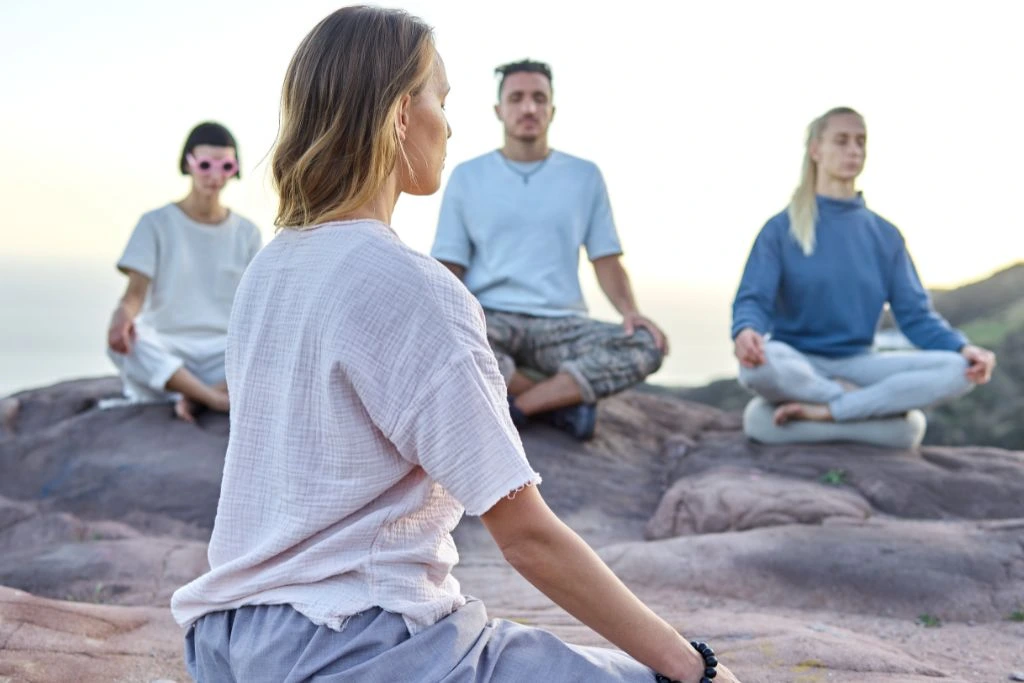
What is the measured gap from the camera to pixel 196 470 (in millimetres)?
5660

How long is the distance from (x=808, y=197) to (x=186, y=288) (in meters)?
3.49

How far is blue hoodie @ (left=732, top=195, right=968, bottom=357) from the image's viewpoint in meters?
6.29

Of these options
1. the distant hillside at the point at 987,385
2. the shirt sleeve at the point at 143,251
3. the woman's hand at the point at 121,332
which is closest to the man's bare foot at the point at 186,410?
the woman's hand at the point at 121,332

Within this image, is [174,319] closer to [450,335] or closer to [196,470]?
[196,470]

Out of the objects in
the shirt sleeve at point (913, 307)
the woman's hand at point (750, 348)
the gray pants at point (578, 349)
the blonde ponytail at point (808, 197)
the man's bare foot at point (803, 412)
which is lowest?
the man's bare foot at point (803, 412)

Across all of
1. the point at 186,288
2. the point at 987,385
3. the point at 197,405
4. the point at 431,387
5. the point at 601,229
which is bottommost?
the point at 987,385

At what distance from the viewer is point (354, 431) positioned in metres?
1.63

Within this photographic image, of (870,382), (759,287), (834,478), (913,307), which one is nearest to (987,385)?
(913,307)

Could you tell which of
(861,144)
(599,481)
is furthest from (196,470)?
(861,144)

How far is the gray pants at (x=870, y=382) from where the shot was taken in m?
6.06

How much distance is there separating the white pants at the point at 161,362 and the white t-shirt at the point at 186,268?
97 mm

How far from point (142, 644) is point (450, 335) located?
196 cm

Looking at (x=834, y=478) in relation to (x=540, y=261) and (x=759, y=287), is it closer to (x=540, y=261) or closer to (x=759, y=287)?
(x=759, y=287)

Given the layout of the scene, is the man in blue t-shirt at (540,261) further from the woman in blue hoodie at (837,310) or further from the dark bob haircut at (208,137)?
the dark bob haircut at (208,137)
